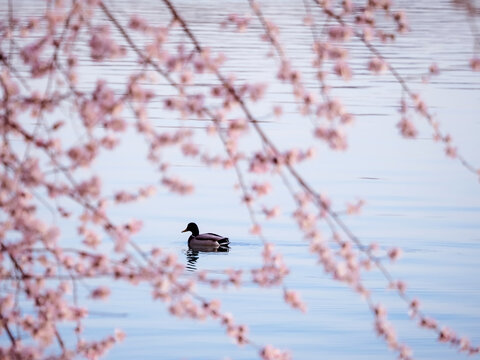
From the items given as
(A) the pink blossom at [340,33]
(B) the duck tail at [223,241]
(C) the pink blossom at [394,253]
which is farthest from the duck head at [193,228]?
(A) the pink blossom at [340,33]

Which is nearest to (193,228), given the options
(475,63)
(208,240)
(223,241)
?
(223,241)

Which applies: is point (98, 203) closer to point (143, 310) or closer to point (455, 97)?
point (143, 310)

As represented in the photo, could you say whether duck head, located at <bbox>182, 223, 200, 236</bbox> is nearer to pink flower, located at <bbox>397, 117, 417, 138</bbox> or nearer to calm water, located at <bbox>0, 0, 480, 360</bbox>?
calm water, located at <bbox>0, 0, 480, 360</bbox>

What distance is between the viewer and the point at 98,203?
493 cm

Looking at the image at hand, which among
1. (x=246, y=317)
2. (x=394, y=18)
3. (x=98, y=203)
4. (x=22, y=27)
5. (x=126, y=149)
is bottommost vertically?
(x=126, y=149)

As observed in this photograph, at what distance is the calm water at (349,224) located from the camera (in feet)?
29.5

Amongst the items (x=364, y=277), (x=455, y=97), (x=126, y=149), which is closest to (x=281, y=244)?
(x=364, y=277)

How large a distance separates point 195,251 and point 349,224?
2.16 metres

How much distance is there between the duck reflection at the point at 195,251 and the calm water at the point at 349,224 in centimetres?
4

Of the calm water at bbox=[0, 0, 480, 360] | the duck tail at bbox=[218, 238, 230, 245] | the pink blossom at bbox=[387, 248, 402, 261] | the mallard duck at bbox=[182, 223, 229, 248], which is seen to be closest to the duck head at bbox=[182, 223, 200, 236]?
the calm water at bbox=[0, 0, 480, 360]

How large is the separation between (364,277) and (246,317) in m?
1.81

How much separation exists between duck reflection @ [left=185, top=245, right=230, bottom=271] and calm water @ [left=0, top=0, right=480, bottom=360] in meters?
0.04

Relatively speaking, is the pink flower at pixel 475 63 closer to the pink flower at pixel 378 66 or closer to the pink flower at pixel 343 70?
the pink flower at pixel 378 66

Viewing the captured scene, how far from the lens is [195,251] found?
472 inches
